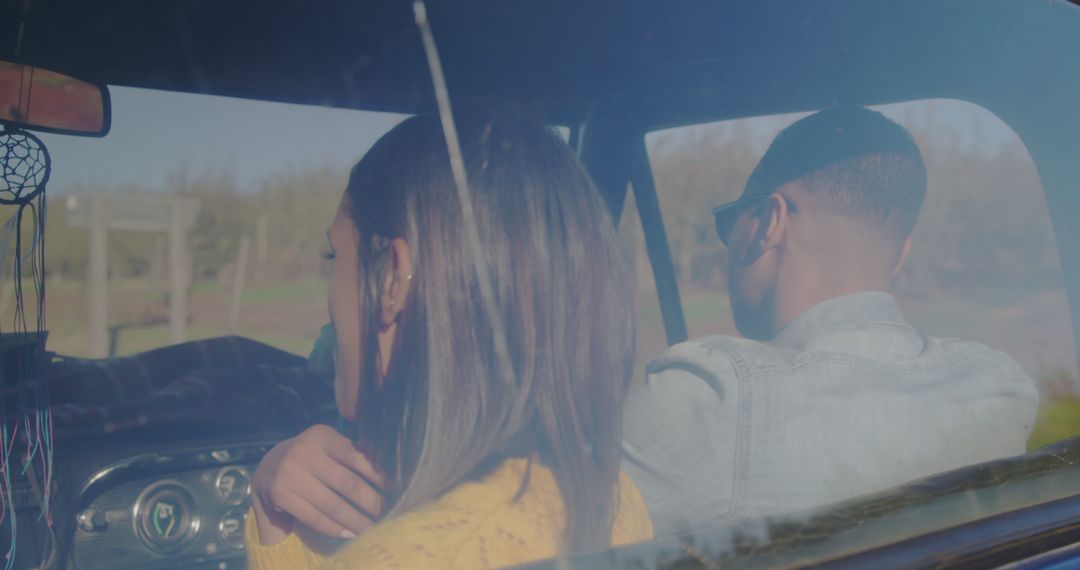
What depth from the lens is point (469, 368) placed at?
4.24ft

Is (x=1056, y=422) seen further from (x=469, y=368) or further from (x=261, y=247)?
(x=261, y=247)

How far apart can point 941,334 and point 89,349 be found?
4.67 feet

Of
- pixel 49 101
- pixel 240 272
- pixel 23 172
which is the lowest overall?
pixel 240 272

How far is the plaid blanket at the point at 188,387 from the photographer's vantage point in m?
1.18

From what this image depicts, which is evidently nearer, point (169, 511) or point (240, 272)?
point (240, 272)

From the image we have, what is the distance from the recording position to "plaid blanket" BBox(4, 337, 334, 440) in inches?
46.3

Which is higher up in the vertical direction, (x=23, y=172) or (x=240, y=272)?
(x=23, y=172)

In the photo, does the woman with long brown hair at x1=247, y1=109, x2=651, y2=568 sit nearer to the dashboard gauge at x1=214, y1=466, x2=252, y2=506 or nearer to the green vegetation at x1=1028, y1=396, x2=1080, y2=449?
the dashboard gauge at x1=214, y1=466, x2=252, y2=506

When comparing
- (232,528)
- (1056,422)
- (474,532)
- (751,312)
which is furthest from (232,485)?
(1056,422)

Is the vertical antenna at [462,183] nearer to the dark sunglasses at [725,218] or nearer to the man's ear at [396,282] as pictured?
the man's ear at [396,282]

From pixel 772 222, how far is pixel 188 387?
925 millimetres

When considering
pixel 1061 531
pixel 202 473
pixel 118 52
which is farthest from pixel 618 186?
pixel 1061 531

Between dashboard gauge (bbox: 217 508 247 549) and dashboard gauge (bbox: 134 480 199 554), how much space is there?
0.21 ft

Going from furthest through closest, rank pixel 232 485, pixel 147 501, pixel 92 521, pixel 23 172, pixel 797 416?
pixel 147 501 → pixel 232 485 → pixel 92 521 → pixel 797 416 → pixel 23 172
